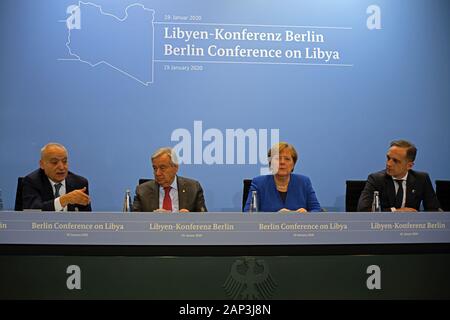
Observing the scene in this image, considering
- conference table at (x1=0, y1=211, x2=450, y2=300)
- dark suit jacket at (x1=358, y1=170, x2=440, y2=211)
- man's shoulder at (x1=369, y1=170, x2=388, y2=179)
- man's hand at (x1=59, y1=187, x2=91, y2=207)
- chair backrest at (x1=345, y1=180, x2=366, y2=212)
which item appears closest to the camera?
conference table at (x1=0, y1=211, x2=450, y2=300)

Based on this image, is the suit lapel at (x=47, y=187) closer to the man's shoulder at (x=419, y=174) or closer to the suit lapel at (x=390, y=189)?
the suit lapel at (x=390, y=189)

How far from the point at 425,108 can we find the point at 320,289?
1.53m

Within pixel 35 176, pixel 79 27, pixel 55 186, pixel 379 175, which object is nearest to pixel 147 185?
pixel 55 186

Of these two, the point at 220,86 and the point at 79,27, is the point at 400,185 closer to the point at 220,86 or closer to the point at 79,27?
the point at 220,86

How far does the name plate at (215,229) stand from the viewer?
2.57 m

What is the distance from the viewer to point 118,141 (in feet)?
11.6

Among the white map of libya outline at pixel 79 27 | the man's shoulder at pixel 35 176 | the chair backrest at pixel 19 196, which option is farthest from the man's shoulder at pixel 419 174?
the chair backrest at pixel 19 196

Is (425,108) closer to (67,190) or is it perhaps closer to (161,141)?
(161,141)

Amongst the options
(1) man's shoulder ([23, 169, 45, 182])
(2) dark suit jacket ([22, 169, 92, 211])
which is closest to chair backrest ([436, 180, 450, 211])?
(2) dark suit jacket ([22, 169, 92, 211])

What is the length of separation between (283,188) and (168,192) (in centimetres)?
69

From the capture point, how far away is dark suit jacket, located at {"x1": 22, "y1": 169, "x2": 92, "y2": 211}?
3.05m

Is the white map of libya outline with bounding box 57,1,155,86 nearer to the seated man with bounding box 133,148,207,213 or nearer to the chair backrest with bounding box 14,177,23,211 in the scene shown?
the seated man with bounding box 133,148,207,213

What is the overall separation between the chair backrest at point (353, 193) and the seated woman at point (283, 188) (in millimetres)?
194

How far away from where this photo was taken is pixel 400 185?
3.29m
